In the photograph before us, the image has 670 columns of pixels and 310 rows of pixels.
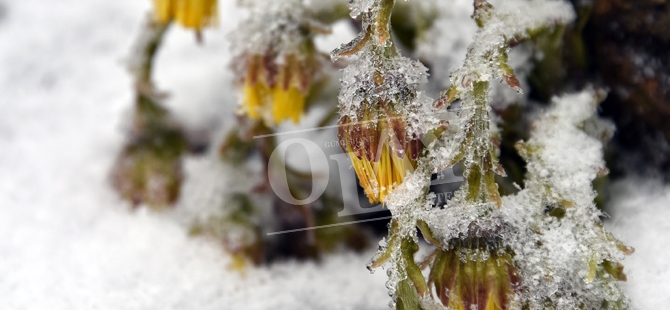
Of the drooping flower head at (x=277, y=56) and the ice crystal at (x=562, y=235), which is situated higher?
the drooping flower head at (x=277, y=56)

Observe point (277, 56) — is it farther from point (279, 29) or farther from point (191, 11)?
point (191, 11)

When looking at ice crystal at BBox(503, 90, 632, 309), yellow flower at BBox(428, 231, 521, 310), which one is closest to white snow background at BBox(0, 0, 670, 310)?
ice crystal at BBox(503, 90, 632, 309)

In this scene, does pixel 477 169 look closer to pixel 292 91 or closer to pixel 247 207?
pixel 292 91

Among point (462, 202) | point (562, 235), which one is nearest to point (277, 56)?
point (462, 202)

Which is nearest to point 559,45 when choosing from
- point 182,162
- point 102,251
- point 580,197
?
point 580,197

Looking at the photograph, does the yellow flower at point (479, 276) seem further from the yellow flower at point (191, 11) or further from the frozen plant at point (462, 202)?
the yellow flower at point (191, 11)

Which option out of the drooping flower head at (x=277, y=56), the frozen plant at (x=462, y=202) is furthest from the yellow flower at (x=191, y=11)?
the frozen plant at (x=462, y=202)
